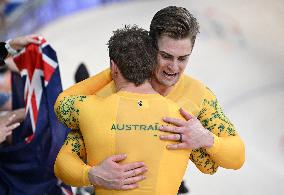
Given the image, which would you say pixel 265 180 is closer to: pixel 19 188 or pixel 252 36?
pixel 19 188

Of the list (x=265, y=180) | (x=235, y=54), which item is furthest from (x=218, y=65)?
(x=265, y=180)

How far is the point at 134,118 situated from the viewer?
275 centimetres

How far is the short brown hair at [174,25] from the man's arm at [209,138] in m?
0.35

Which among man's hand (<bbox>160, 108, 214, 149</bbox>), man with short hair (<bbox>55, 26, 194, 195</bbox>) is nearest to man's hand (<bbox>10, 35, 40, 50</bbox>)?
man with short hair (<bbox>55, 26, 194, 195</bbox>)

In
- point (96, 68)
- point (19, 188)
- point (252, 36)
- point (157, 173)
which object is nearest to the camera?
point (157, 173)

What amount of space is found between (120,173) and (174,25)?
73 cm

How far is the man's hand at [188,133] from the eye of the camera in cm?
A: 277

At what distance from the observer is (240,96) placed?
272 inches

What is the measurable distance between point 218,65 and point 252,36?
2.97 ft

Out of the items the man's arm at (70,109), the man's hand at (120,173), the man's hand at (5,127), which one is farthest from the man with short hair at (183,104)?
the man's hand at (5,127)

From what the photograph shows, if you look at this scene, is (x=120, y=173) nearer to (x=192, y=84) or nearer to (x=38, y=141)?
(x=192, y=84)

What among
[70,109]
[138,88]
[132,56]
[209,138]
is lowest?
[209,138]

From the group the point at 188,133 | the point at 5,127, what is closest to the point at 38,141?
the point at 5,127

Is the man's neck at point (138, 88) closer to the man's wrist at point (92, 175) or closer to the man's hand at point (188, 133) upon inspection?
the man's hand at point (188, 133)
